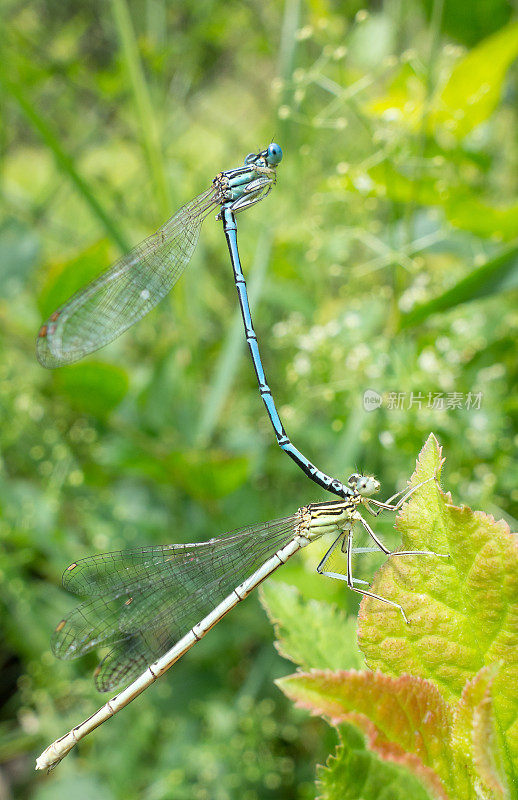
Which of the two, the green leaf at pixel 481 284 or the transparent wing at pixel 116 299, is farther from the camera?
the transparent wing at pixel 116 299

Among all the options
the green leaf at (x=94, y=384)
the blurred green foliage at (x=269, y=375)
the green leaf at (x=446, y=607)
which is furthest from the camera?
the green leaf at (x=94, y=384)

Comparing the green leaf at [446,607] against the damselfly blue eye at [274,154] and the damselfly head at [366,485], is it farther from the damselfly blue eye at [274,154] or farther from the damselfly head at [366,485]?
the damselfly blue eye at [274,154]

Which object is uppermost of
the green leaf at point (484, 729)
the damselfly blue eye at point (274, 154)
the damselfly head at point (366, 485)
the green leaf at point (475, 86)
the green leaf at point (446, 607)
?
the green leaf at point (475, 86)

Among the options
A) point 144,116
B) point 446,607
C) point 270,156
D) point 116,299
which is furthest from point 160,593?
point 144,116

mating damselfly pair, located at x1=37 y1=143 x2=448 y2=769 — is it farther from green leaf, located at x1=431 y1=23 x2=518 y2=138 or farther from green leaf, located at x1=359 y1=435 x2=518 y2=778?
green leaf, located at x1=431 y1=23 x2=518 y2=138

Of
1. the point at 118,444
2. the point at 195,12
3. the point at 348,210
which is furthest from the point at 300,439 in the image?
the point at 195,12

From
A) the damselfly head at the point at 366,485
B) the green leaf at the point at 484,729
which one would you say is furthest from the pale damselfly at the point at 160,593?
the green leaf at the point at 484,729

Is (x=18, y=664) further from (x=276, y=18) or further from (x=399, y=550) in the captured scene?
(x=276, y=18)

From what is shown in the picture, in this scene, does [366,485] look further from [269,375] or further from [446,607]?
[269,375]
